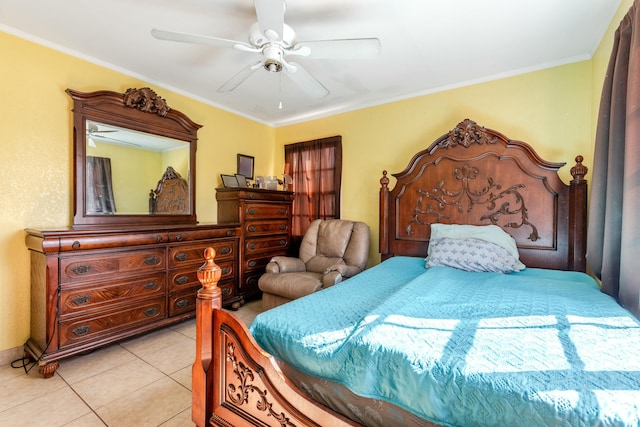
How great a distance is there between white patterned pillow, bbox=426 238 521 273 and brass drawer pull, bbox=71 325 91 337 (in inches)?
109

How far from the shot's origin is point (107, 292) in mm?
2271

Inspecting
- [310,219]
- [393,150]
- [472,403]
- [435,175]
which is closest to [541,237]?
[435,175]

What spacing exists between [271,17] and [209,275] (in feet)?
4.54

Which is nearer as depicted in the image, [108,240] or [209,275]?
[209,275]

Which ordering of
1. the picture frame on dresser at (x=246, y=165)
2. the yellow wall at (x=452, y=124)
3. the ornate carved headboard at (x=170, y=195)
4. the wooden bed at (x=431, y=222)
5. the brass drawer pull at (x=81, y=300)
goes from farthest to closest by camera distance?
the picture frame on dresser at (x=246, y=165) < the ornate carved headboard at (x=170, y=195) < the yellow wall at (x=452, y=124) < the brass drawer pull at (x=81, y=300) < the wooden bed at (x=431, y=222)

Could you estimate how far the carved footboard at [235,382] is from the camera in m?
0.98

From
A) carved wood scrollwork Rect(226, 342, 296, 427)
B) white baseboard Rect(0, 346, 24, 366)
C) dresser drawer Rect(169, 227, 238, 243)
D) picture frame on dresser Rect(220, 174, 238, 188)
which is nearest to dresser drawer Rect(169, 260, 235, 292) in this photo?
dresser drawer Rect(169, 227, 238, 243)

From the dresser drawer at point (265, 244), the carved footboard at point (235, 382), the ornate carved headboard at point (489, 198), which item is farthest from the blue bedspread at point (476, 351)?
the dresser drawer at point (265, 244)

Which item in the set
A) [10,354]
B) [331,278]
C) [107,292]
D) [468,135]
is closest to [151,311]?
[107,292]

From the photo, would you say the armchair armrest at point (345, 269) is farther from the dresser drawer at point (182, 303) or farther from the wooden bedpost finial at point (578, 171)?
the wooden bedpost finial at point (578, 171)

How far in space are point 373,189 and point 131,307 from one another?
9.08 ft

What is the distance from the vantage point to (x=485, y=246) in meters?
2.30

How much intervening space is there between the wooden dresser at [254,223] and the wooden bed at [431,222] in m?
1.43

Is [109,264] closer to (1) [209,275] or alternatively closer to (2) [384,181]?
(1) [209,275]
